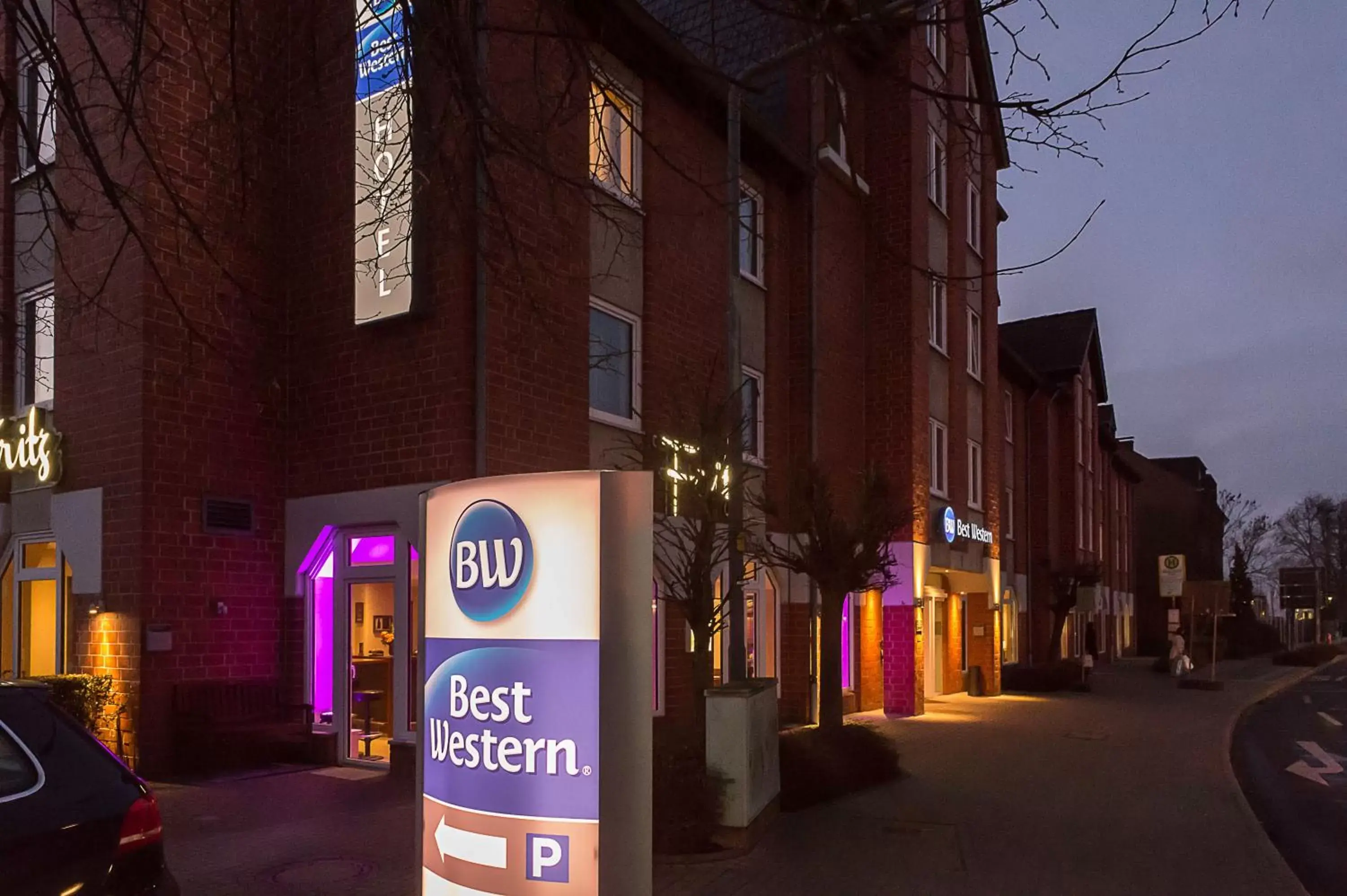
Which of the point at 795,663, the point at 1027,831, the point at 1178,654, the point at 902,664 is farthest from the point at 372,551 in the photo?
the point at 1178,654

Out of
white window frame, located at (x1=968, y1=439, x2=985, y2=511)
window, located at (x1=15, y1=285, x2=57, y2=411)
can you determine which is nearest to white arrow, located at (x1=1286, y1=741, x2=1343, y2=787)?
white window frame, located at (x1=968, y1=439, x2=985, y2=511)

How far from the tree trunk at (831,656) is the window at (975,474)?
1257 cm

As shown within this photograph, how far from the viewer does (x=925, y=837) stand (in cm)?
927

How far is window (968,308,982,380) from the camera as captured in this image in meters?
25.9

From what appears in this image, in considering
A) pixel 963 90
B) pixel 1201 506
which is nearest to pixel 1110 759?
pixel 963 90

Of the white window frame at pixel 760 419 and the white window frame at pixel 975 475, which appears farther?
the white window frame at pixel 975 475

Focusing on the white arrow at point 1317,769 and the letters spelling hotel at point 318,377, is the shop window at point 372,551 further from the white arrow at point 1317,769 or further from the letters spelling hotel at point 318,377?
the white arrow at point 1317,769

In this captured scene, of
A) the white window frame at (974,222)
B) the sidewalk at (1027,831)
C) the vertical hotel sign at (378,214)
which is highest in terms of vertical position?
the white window frame at (974,222)

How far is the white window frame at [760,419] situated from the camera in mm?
17500

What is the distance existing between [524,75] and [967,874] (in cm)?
893

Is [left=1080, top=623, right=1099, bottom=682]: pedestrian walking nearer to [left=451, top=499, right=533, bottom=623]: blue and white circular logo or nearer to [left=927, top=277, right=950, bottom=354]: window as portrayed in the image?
[left=927, top=277, right=950, bottom=354]: window

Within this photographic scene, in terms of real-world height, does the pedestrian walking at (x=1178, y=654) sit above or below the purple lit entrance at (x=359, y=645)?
below

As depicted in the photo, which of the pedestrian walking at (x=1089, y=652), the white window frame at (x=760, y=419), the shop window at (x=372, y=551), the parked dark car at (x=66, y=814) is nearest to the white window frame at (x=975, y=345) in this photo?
the pedestrian walking at (x=1089, y=652)

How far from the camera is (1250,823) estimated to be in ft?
33.7
